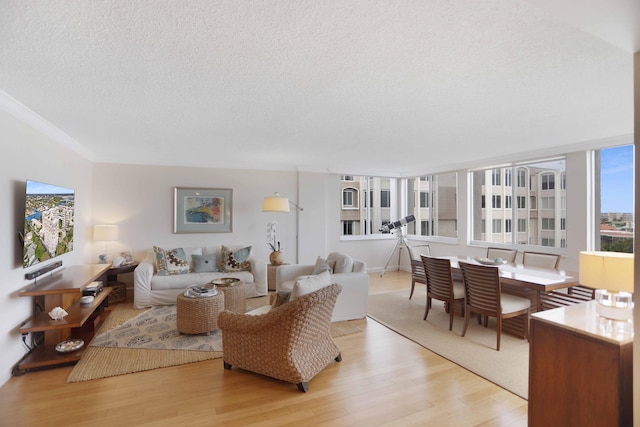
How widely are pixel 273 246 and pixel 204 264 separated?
1.32 metres

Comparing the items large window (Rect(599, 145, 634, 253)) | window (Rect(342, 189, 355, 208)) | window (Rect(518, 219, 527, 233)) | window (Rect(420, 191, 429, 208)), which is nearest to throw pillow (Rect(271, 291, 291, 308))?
large window (Rect(599, 145, 634, 253))

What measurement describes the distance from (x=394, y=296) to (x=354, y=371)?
253cm

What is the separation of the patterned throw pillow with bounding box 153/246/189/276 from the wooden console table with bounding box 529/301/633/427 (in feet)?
14.5

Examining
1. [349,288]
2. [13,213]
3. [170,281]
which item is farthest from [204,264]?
[13,213]

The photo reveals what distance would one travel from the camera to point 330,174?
21.6 feet

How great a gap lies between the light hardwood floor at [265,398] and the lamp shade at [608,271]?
1041 millimetres

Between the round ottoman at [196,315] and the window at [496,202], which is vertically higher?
the window at [496,202]

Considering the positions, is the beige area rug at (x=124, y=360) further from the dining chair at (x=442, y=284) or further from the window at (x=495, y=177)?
the window at (x=495, y=177)

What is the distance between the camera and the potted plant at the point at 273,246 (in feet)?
18.2

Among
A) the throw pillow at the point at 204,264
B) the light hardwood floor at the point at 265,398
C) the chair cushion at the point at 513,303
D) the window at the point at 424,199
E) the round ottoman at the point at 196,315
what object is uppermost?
the window at the point at 424,199

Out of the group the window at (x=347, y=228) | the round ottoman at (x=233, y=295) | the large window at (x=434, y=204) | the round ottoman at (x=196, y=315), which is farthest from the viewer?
the window at (x=347, y=228)

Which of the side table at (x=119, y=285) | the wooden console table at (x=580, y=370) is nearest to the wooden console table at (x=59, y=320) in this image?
the side table at (x=119, y=285)

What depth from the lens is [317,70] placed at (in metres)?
2.11

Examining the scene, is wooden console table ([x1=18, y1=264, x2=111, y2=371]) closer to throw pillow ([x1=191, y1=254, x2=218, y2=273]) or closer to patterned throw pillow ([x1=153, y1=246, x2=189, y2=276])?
patterned throw pillow ([x1=153, y1=246, x2=189, y2=276])
